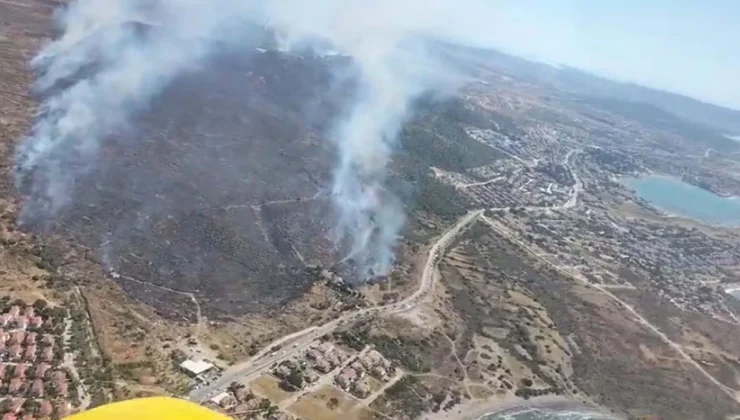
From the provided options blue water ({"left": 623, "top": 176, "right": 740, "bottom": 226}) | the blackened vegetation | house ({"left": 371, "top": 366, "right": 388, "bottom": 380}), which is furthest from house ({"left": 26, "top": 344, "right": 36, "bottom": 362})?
blue water ({"left": 623, "top": 176, "right": 740, "bottom": 226})

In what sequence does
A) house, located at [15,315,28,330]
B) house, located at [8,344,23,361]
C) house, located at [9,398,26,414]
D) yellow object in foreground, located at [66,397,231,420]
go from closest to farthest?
yellow object in foreground, located at [66,397,231,420] → house, located at [9,398,26,414] → house, located at [8,344,23,361] → house, located at [15,315,28,330]

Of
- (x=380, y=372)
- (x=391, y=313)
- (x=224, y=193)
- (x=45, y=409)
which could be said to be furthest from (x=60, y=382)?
(x=224, y=193)

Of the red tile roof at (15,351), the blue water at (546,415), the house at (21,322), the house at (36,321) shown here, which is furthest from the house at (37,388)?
the blue water at (546,415)

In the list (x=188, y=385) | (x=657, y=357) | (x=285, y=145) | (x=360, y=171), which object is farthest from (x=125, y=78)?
(x=657, y=357)

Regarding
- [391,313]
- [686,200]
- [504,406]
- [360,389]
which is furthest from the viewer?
[686,200]

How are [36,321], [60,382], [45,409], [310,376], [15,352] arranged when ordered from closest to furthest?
[45,409]
[60,382]
[15,352]
[36,321]
[310,376]

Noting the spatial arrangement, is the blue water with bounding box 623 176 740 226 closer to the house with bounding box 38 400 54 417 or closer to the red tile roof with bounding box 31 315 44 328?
the red tile roof with bounding box 31 315 44 328

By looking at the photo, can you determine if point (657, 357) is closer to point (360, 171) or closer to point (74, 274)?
point (360, 171)

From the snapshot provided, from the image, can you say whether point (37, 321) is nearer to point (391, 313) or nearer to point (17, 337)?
point (17, 337)
